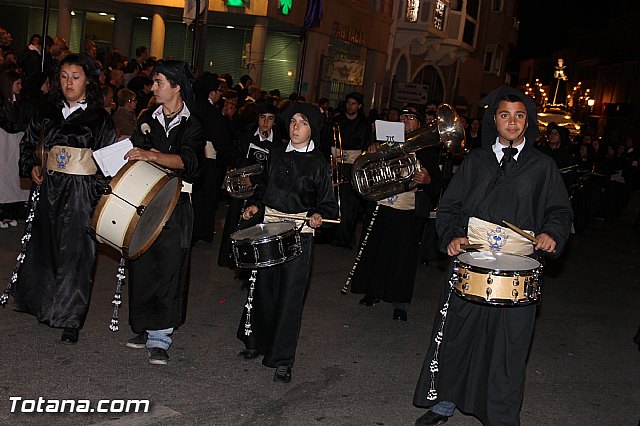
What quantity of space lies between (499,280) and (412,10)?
30.7 m

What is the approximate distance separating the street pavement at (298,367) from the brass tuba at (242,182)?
110 cm

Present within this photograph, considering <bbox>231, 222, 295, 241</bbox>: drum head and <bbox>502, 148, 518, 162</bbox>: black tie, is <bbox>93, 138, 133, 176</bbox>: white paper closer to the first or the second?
<bbox>231, 222, 295, 241</bbox>: drum head

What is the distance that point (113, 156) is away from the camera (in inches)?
258

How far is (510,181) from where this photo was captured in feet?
19.4

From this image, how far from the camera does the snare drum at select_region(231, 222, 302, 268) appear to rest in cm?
651

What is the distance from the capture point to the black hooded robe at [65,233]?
7082mm

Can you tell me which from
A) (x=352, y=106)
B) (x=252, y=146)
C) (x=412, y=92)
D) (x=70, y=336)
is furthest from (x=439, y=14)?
(x=70, y=336)

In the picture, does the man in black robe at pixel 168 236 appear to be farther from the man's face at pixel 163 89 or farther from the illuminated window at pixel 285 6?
the illuminated window at pixel 285 6

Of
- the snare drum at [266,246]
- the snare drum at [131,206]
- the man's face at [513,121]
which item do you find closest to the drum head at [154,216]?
the snare drum at [131,206]

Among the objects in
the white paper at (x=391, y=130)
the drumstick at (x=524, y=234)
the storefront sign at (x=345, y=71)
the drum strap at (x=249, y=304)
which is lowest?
the drum strap at (x=249, y=304)

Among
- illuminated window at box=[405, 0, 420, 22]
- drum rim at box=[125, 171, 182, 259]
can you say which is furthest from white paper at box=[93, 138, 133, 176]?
illuminated window at box=[405, 0, 420, 22]

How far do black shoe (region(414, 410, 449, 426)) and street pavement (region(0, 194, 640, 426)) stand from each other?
14 cm

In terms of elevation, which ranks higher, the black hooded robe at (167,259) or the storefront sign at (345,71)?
the storefront sign at (345,71)

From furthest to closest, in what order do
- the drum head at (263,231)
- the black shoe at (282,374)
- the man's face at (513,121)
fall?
the black shoe at (282,374) < the drum head at (263,231) < the man's face at (513,121)
